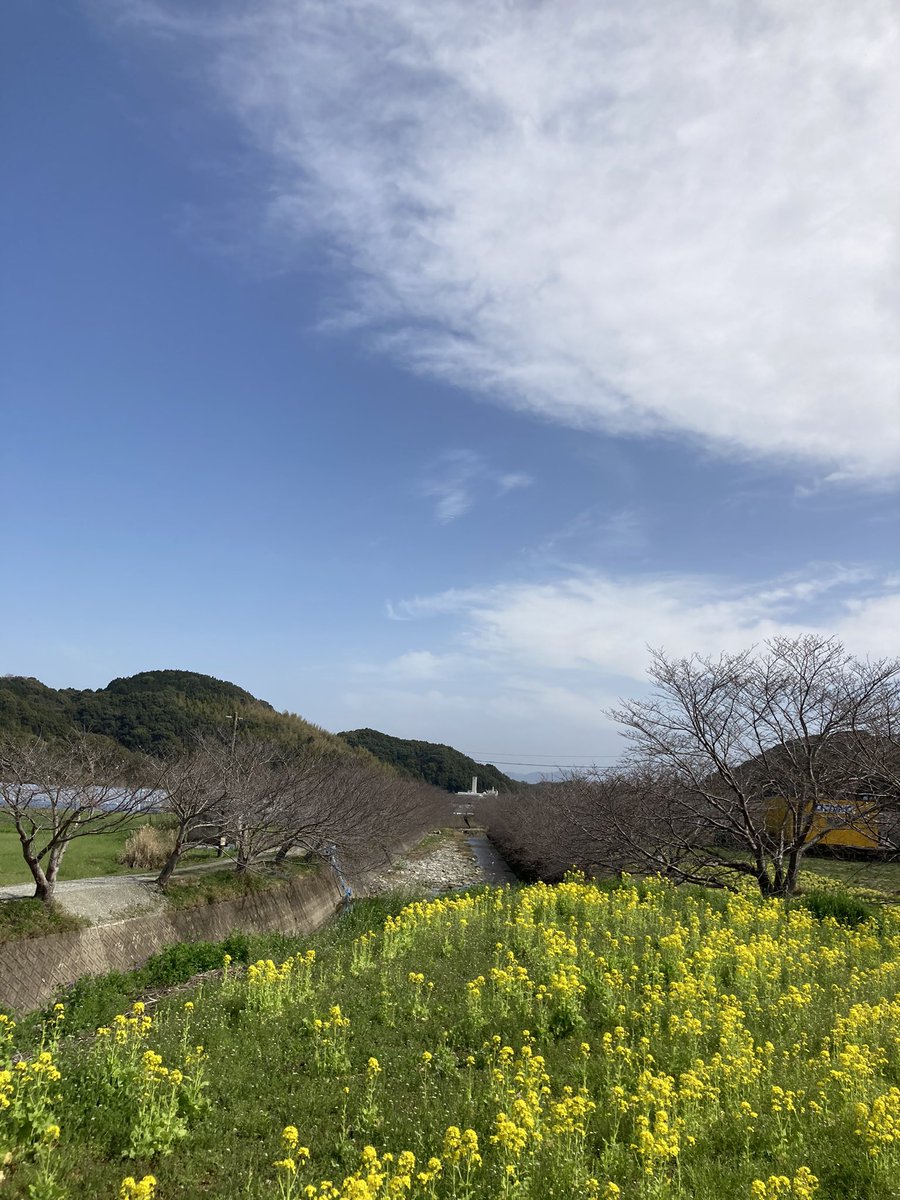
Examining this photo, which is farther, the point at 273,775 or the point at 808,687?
the point at 273,775

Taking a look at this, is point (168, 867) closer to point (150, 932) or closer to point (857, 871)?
point (150, 932)

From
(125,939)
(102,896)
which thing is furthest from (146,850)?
(125,939)

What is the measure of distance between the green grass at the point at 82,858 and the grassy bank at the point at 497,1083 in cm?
1425

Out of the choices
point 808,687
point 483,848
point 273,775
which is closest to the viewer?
point 808,687

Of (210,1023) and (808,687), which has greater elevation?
(808,687)

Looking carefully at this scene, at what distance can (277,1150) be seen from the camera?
4.88 m

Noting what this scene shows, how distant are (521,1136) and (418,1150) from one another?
3.30ft

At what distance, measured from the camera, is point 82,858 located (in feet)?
84.3

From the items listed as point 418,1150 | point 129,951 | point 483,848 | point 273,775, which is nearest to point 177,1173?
point 418,1150

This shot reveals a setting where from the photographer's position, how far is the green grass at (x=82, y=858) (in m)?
19.8

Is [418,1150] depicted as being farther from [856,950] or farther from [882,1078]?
[856,950]

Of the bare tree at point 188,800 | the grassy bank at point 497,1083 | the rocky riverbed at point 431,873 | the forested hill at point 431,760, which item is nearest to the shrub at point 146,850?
the bare tree at point 188,800

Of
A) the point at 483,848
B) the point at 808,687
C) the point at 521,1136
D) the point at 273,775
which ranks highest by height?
the point at 808,687

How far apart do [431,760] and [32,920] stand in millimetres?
130887
